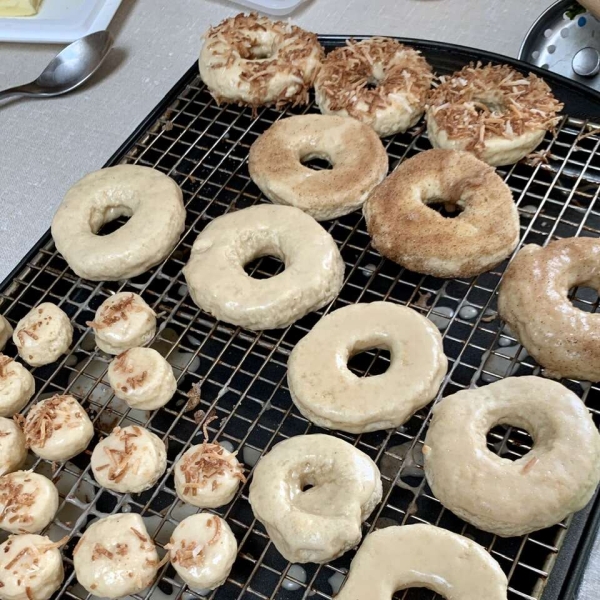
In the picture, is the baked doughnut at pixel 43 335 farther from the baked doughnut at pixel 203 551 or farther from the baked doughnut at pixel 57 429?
the baked doughnut at pixel 203 551

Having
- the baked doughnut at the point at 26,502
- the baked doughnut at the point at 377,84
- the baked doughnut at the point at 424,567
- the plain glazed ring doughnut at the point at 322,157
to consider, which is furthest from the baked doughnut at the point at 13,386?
the baked doughnut at the point at 377,84

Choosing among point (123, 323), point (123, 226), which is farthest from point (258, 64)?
point (123, 323)

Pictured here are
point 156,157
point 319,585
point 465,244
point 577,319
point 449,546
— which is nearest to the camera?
point 449,546

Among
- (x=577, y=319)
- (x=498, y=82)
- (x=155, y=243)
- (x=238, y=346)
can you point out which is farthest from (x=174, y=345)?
(x=498, y=82)

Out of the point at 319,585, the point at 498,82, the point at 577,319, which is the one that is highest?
the point at 498,82

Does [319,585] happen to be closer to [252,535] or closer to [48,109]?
[252,535]
